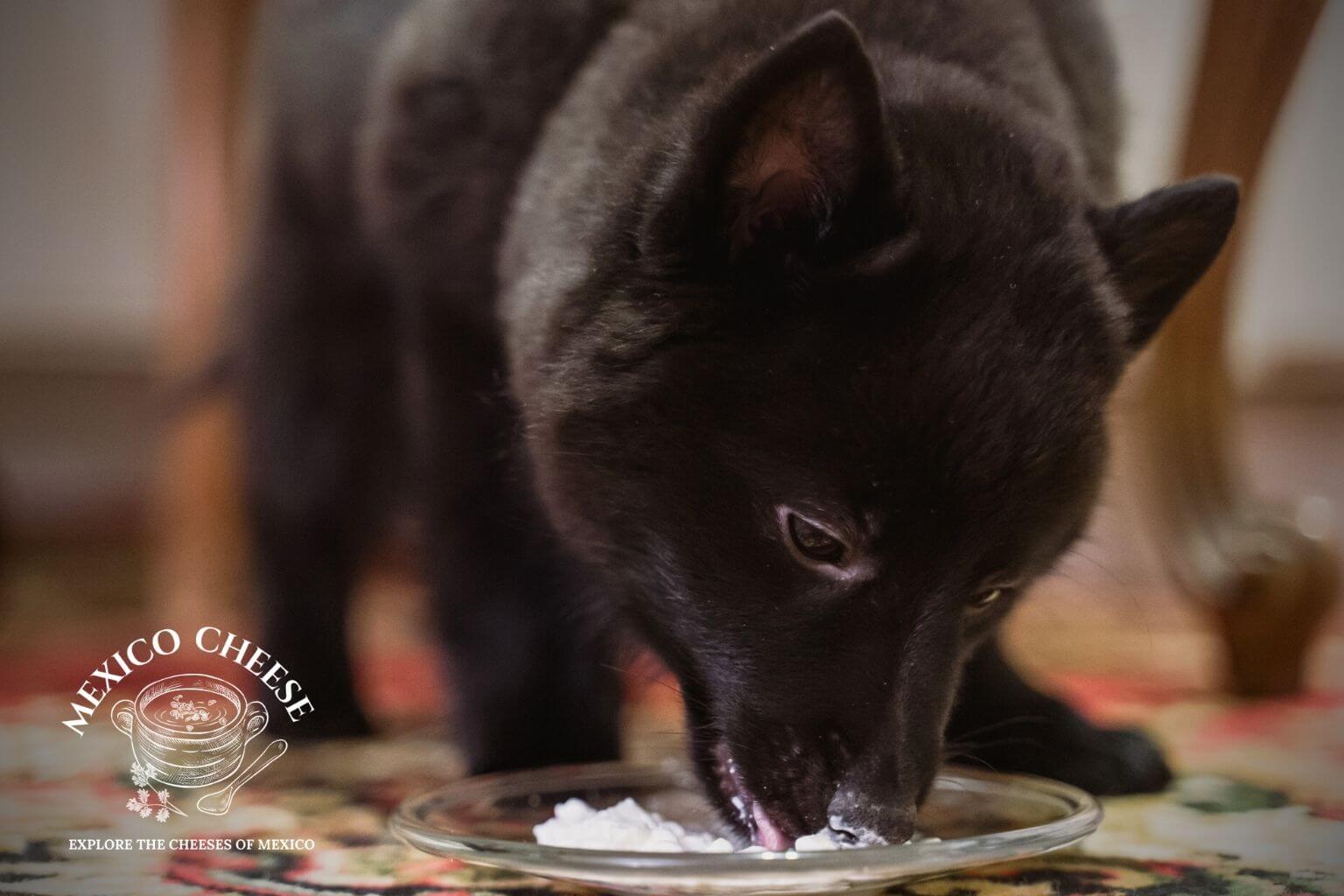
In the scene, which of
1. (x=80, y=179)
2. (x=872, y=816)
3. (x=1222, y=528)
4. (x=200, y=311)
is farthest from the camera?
(x=200, y=311)

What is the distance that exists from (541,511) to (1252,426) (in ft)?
4.76

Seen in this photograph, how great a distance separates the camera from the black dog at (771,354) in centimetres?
91

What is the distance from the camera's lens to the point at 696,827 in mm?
1035

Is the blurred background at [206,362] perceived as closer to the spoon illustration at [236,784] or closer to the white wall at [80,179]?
the white wall at [80,179]

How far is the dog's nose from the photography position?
869mm

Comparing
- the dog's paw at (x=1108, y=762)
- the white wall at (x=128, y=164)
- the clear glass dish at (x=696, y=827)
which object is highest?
the white wall at (x=128, y=164)

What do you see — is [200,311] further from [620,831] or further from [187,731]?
[620,831]

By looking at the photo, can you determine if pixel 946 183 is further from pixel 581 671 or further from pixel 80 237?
pixel 80 237

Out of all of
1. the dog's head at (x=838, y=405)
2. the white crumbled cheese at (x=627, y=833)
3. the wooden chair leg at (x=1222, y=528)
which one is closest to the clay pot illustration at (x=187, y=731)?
the white crumbled cheese at (x=627, y=833)

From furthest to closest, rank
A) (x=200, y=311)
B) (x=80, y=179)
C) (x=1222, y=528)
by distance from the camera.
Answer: (x=200, y=311), (x=1222, y=528), (x=80, y=179)

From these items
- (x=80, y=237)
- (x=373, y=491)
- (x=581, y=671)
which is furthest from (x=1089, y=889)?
(x=80, y=237)

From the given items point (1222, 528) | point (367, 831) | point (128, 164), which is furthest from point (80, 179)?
point (1222, 528)

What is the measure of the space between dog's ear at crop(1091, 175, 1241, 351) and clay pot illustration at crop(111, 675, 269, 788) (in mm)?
865

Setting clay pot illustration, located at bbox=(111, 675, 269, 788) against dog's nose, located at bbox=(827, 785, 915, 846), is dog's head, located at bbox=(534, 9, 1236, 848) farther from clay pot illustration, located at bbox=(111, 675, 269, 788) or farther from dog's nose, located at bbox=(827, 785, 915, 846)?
clay pot illustration, located at bbox=(111, 675, 269, 788)
